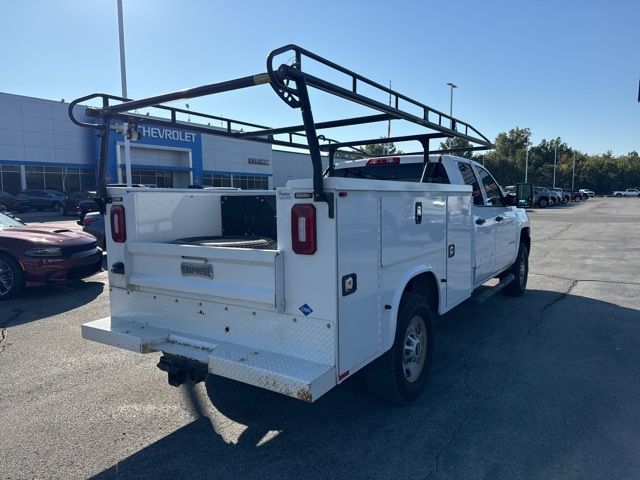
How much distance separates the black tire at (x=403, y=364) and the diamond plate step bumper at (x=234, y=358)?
792 mm

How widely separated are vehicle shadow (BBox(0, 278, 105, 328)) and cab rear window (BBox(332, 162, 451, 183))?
453cm

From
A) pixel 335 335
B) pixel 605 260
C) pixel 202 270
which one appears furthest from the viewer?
pixel 605 260

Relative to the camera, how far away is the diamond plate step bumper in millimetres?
2764

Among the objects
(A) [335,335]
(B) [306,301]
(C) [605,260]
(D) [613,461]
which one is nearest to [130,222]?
(B) [306,301]

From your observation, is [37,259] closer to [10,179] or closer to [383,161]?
[383,161]

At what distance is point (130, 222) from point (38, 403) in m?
1.67

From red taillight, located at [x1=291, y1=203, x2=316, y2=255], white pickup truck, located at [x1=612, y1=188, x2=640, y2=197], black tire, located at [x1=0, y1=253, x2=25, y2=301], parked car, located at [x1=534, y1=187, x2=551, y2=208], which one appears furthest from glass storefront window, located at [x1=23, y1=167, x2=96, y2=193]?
white pickup truck, located at [x1=612, y1=188, x2=640, y2=197]

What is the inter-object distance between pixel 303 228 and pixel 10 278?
663 cm

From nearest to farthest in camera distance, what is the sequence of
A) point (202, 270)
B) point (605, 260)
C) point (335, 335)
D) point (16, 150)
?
point (335, 335)
point (202, 270)
point (605, 260)
point (16, 150)

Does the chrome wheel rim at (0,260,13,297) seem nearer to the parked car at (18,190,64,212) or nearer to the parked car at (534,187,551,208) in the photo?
the parked car at (18,190,64,212)

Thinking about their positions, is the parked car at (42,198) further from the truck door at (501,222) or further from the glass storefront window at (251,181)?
the truck door at (501,222)

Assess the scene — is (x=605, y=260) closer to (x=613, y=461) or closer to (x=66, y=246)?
(x=613, y=461)

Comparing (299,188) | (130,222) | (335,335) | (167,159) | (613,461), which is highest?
(167,159)

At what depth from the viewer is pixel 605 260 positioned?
458 inches
